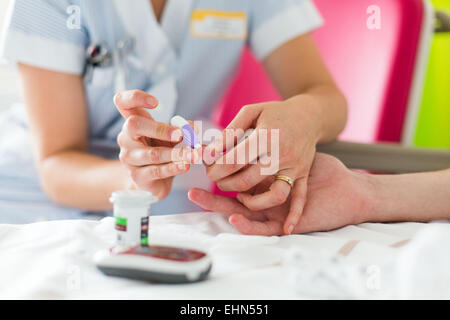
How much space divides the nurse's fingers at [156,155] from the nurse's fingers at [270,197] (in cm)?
9

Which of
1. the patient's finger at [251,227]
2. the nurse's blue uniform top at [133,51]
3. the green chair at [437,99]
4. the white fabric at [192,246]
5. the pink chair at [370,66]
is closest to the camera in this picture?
the white fabric at [192,246]

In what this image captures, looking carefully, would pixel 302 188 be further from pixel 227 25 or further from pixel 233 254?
pixel 227 25

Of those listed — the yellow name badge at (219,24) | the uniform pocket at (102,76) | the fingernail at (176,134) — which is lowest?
the fingernail at (176,134)

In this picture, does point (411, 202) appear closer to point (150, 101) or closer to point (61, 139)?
point (150, 101)

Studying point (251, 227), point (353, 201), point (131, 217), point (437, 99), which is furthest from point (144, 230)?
point (437, 99)

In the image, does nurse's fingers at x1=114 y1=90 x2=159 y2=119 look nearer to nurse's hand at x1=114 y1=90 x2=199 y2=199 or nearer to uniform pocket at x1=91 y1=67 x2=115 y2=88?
nurse's hand at x1=114 y1=90 x2=199 y2=199

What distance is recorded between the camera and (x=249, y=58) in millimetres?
1197

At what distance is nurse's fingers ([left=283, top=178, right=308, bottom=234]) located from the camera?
22.5 inches

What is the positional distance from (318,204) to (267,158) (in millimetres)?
86

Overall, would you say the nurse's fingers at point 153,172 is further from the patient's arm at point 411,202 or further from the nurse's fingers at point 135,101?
the patient's arm at point 411,202

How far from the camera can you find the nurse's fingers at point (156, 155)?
0.59m

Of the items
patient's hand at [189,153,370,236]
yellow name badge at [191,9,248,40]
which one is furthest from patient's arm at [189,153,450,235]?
yellow name badge at [191,9,248,40]

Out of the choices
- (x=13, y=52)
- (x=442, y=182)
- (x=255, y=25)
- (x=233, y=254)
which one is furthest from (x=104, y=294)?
(x=255, y=25)

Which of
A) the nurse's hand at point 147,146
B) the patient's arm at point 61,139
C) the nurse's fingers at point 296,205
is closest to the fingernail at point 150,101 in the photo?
the nurse's hand at point 147,146
